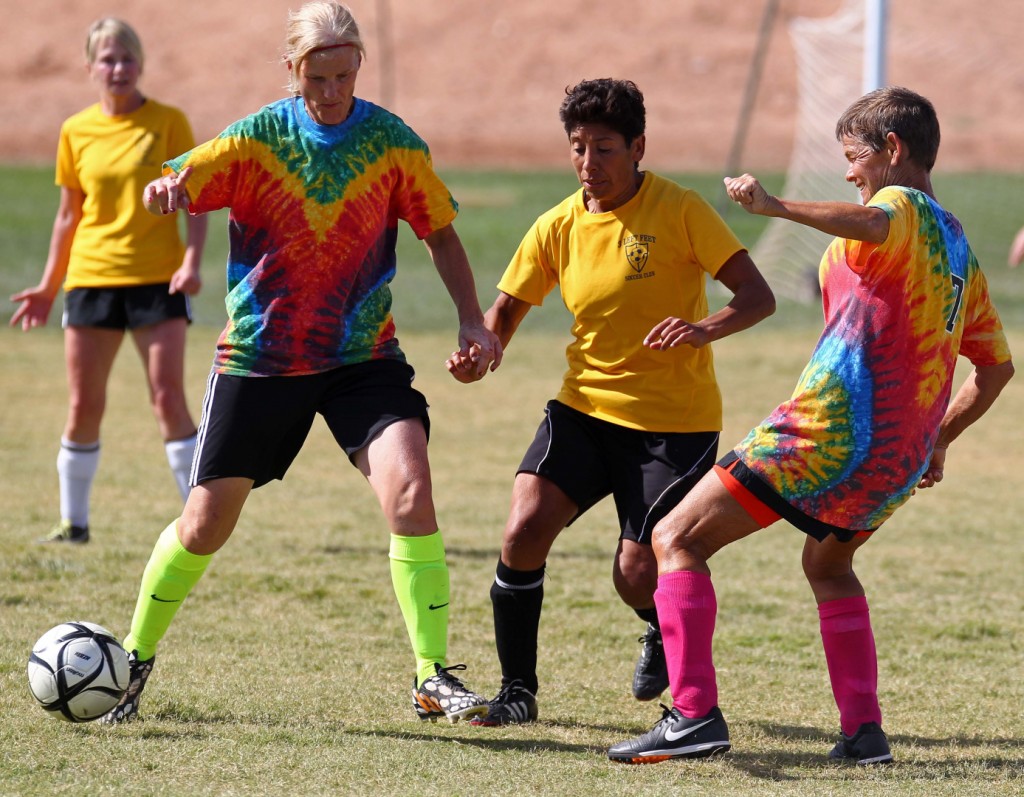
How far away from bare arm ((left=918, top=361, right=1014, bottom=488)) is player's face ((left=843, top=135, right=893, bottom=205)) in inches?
26.7

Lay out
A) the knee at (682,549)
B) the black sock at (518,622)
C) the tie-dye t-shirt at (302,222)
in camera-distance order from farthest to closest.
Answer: the black sock at (518,622) → the tie-dye t-shirt at (302,222) → the knee at (682,549)

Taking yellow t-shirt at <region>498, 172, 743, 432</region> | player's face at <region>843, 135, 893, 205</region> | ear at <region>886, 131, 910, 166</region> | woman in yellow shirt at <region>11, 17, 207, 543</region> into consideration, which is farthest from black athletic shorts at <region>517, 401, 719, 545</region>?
woman in yellow shirt at <region>11, 17, 207, 543</region>

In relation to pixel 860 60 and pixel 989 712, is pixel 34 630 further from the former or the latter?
pixel 860 60

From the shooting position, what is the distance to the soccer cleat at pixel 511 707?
457cm

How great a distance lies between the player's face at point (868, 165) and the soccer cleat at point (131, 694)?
2493 millimetres

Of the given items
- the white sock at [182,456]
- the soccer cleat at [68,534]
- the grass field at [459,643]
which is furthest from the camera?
the soccer cleat at [68,534]

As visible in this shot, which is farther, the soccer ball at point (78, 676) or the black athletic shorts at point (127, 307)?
the black athletic shorts at point (127, 307)

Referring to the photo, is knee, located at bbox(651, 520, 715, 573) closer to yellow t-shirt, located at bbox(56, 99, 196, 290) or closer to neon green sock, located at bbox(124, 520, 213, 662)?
neon green sock, located at bbox(124, 520, 213, 662)

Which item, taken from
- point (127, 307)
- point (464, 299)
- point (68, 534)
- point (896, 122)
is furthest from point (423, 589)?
point (68, 534)

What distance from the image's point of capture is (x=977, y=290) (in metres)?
4.09

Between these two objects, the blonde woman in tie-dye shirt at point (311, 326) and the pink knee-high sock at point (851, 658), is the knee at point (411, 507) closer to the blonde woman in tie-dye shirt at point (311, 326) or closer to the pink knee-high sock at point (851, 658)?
the blonde woman in tie-dye shirt at point (311, 326)

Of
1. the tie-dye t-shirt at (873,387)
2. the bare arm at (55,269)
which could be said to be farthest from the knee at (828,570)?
the bare arm at (55,269)

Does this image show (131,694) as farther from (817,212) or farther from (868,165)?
(868,165)

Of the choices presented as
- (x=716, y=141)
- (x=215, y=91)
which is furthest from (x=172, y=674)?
(x=215, y=91)
